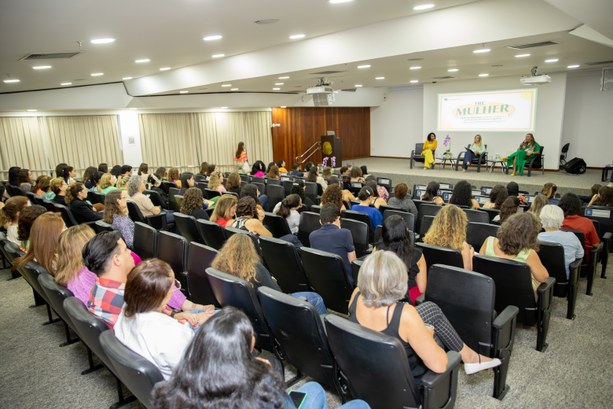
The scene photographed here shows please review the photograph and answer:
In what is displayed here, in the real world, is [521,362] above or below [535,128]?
below

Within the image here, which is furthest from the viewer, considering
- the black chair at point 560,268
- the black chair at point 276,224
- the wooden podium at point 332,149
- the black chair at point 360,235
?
the wooden podium at point 332,149

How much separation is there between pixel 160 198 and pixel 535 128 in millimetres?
12197

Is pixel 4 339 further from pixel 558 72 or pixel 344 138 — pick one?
pixel 344 138

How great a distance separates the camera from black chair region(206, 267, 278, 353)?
264 centimetres

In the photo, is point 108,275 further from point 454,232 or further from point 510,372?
point 510,372

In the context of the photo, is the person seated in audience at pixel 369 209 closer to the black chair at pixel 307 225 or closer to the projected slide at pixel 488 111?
the black chair at pixel 307 225

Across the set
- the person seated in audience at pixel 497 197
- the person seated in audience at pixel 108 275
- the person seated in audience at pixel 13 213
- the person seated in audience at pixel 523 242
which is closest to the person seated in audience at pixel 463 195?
the person seated in audience at pixel 497 197

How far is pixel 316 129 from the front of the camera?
18.8 meters

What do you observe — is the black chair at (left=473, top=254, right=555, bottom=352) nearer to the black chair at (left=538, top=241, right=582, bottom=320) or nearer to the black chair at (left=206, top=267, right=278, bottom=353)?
the black chair at (left=538, top=241, right=582, bottom=320)

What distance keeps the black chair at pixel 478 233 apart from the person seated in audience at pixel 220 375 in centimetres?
352

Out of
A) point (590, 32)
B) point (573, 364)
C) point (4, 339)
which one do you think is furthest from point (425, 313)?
point (590, 32)

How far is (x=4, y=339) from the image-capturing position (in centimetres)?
397

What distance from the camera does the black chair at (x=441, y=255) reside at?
3297 mm

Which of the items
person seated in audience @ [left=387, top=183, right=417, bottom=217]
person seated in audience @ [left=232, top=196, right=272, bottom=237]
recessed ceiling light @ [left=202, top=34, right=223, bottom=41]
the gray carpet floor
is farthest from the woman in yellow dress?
person seated in audience @ [left=232, top=196, right=272, bottom=237]
